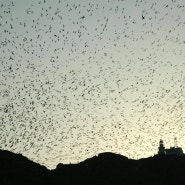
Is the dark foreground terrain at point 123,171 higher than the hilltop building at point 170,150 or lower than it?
lower

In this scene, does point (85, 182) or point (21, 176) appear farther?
point (85, 182)

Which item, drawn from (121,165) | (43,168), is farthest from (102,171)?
A: (43,168)

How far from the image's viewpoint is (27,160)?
4541 cm

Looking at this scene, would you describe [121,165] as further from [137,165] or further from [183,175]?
[183,175]

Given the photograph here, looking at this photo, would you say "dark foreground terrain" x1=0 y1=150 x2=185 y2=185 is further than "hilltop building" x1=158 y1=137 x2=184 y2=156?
No

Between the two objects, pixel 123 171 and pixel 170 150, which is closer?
pixel 123 171

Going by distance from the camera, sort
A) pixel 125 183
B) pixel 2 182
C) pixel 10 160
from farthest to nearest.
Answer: pixel 125 183 → pixel 10 160 → pixel 2 182

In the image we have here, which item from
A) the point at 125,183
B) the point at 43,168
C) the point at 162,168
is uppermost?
the point at 162,168

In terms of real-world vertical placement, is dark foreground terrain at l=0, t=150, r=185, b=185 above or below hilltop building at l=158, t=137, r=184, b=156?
below

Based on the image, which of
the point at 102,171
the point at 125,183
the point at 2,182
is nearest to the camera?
the point at 2,182

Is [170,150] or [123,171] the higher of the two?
[170,150]

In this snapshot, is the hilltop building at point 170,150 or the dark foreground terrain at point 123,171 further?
the hilltop building at point 170,150

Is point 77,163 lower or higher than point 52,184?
higher

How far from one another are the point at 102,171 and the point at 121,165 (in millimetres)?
5176
